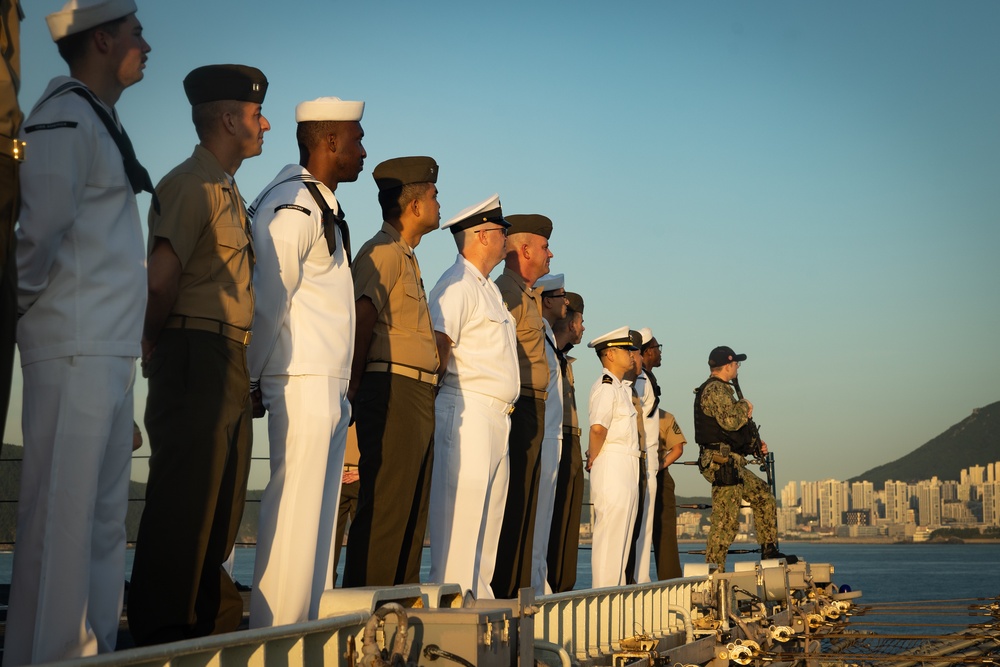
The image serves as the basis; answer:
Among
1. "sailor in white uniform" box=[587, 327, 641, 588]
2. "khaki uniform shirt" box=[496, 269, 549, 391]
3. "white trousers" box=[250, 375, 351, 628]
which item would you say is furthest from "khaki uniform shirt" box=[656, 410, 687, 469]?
"white trousers" box=[250, 375, 351, 628]

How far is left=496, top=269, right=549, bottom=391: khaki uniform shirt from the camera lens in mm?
6316

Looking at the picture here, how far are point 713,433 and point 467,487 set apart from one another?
5.34m

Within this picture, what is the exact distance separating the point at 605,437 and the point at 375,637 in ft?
18.2

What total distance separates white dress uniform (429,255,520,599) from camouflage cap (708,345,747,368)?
4914 millimetres

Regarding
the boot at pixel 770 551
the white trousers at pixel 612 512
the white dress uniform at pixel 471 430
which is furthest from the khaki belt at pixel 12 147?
the boot at pixel 770 551

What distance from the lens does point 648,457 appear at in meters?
9.73

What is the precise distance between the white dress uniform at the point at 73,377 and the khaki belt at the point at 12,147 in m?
0.29

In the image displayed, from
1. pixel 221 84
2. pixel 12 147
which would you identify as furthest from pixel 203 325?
pixel 12 147

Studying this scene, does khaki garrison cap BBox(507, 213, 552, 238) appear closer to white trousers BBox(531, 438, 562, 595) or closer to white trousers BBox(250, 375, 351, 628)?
white trousers BBox(531, 438, 562, 595)

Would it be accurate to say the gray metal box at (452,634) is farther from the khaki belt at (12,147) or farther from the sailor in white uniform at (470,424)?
the sailor in white uniform at (470,424)

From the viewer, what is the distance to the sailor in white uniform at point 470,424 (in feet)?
17.0

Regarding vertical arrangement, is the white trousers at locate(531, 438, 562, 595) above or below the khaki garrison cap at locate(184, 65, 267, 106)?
below

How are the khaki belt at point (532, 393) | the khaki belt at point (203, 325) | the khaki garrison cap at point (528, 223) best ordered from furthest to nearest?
the khaki garrison cap at point (528, 223), the khaki belt at point (532, 393), the khaki belt at point (203, 325)

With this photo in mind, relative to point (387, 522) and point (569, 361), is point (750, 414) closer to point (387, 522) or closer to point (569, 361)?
point (569, 361)
